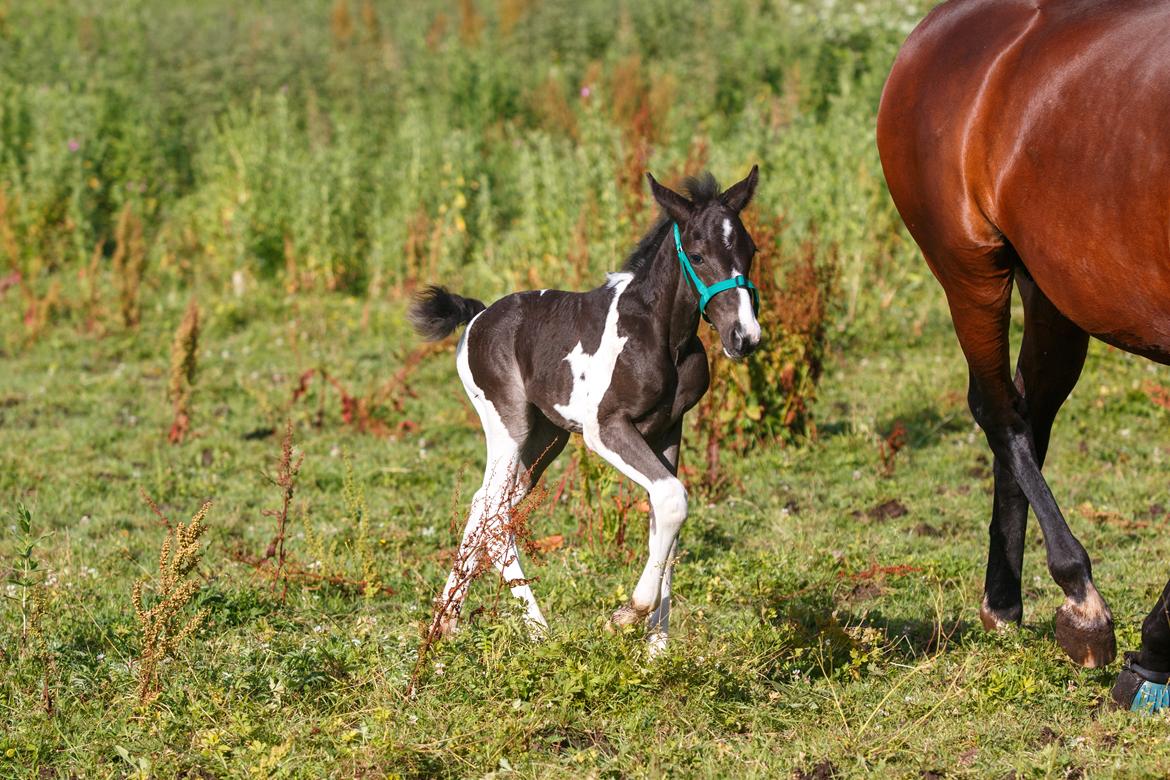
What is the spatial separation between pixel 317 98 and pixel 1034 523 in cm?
998

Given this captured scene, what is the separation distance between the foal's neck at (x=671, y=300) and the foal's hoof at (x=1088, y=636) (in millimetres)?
1383

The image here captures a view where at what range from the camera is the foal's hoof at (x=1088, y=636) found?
3.67 m

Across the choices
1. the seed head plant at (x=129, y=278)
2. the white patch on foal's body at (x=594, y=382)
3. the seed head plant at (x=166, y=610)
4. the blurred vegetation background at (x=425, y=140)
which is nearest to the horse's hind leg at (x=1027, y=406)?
the white patch on foal's body at (x=594, y=382)

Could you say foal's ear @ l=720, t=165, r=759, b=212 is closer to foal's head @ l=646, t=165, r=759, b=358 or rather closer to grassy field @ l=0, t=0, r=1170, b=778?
foal's head @ l=646, t=165, r=759, b=358

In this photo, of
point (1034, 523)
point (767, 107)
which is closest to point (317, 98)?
point (767, 107)

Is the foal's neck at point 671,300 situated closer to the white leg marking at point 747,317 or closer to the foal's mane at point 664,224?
the foal's mane at point 664,224

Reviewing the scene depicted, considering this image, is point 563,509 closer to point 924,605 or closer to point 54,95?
point 924,605

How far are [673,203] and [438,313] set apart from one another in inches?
44.1

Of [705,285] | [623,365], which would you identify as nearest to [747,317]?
[705,285]

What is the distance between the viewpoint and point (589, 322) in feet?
13.2

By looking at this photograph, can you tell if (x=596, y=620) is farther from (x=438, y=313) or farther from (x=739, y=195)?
(x=739, y=195)

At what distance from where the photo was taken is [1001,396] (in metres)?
4.24

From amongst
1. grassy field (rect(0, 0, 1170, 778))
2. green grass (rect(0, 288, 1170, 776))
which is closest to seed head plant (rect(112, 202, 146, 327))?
grassy field (rect(0, 0, 1170, 778))

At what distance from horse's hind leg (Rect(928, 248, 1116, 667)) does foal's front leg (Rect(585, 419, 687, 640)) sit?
115 centimetres
